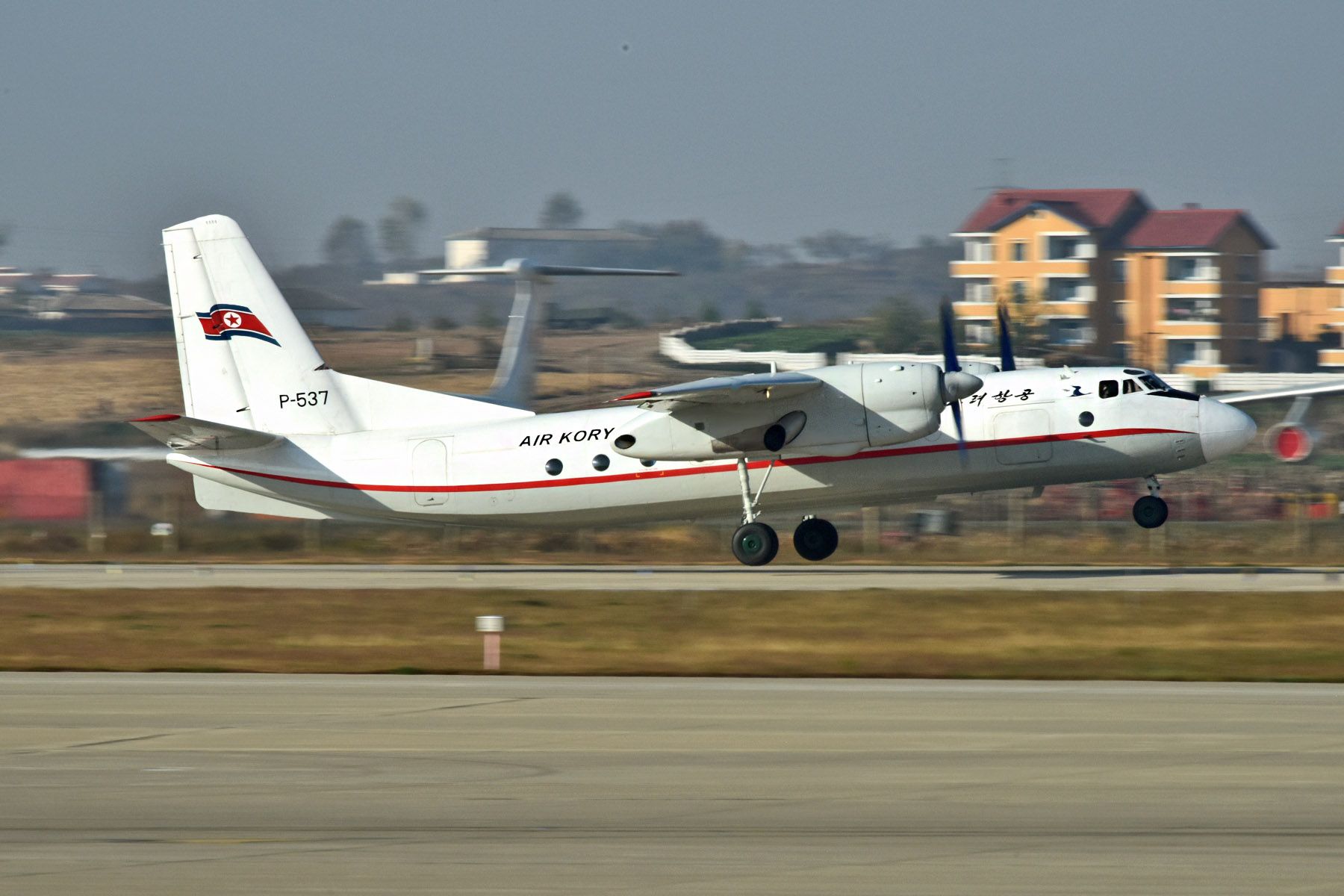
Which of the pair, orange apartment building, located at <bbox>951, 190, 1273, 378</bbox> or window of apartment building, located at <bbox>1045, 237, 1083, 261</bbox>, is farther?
window of apartment building, located at <bbox>1045, 237, 1083, 261</bbox>

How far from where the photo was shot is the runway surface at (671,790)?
8875mm

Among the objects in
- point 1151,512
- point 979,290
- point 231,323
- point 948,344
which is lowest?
point 1151,512

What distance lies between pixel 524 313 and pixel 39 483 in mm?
14463

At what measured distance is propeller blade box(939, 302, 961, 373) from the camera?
2811 centimetres

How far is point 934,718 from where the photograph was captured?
1421cm

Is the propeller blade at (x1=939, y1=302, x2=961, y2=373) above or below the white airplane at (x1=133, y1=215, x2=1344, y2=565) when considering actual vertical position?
above

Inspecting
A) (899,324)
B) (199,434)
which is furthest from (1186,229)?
(199,434)

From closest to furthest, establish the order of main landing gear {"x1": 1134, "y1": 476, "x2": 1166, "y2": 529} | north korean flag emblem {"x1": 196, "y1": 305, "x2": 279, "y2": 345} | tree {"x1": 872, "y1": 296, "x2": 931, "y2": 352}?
main landing gear {"x1": 1134, "y1": 476, "x2": 1166, "y2": 529}, north korean flag emblem {"x1": 196, "y1": 305, "x2": 279, "y2": 345}, tree {"x1": 872, "y1": 296, "x2": 931, "y2": 352}

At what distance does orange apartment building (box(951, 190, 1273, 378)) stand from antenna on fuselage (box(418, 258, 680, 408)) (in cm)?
5313

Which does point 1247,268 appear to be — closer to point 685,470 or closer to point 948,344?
point 948,344

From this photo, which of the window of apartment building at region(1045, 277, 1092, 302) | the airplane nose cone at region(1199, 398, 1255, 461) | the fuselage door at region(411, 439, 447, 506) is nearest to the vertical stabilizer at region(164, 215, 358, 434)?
the fuselage door at region(411, 439, 447, 506)

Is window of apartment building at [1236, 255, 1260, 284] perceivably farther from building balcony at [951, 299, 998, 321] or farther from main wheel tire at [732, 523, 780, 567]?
main wheel tire at [732, 523, 780, 567]

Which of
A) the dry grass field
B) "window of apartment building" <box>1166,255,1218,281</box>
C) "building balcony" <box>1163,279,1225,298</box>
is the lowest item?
the dry grass field

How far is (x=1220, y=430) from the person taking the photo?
27594 mm
